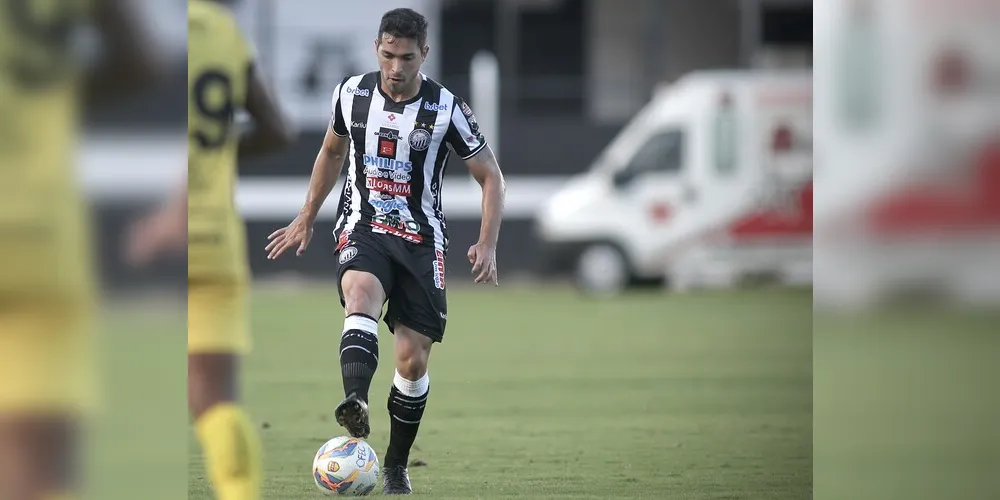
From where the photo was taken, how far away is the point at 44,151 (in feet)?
5.99

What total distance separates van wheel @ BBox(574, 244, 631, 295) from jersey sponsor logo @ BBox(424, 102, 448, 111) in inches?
569

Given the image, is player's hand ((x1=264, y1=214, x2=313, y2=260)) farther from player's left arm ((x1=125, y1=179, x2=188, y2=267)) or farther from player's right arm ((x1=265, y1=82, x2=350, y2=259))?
player's left arm ((x1=125, y1=179, x2=188, y2=267))

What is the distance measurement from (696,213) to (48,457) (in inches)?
725

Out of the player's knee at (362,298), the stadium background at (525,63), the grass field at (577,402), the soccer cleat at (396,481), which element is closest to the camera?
the player's knee at (362,298)

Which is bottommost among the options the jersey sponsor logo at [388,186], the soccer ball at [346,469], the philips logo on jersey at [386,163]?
the soccer ball at [346,469]

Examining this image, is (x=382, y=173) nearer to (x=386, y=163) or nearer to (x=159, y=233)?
(x=386, y=163)

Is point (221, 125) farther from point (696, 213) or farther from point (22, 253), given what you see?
point (696, 213)

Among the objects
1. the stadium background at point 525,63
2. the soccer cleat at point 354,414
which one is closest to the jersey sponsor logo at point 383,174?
the soccer cleat at point 354,414

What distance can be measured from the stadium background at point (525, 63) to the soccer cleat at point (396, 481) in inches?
491

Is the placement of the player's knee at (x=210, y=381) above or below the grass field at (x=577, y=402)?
above

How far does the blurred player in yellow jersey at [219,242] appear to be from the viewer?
13.1ft

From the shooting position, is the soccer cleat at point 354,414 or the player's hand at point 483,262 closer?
the soccer cleat at point 354,414

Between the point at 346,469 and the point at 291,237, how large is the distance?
3.08 ft

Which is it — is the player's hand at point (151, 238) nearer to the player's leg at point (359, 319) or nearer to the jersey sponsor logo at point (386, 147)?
the player's leg at point (359, 319)
